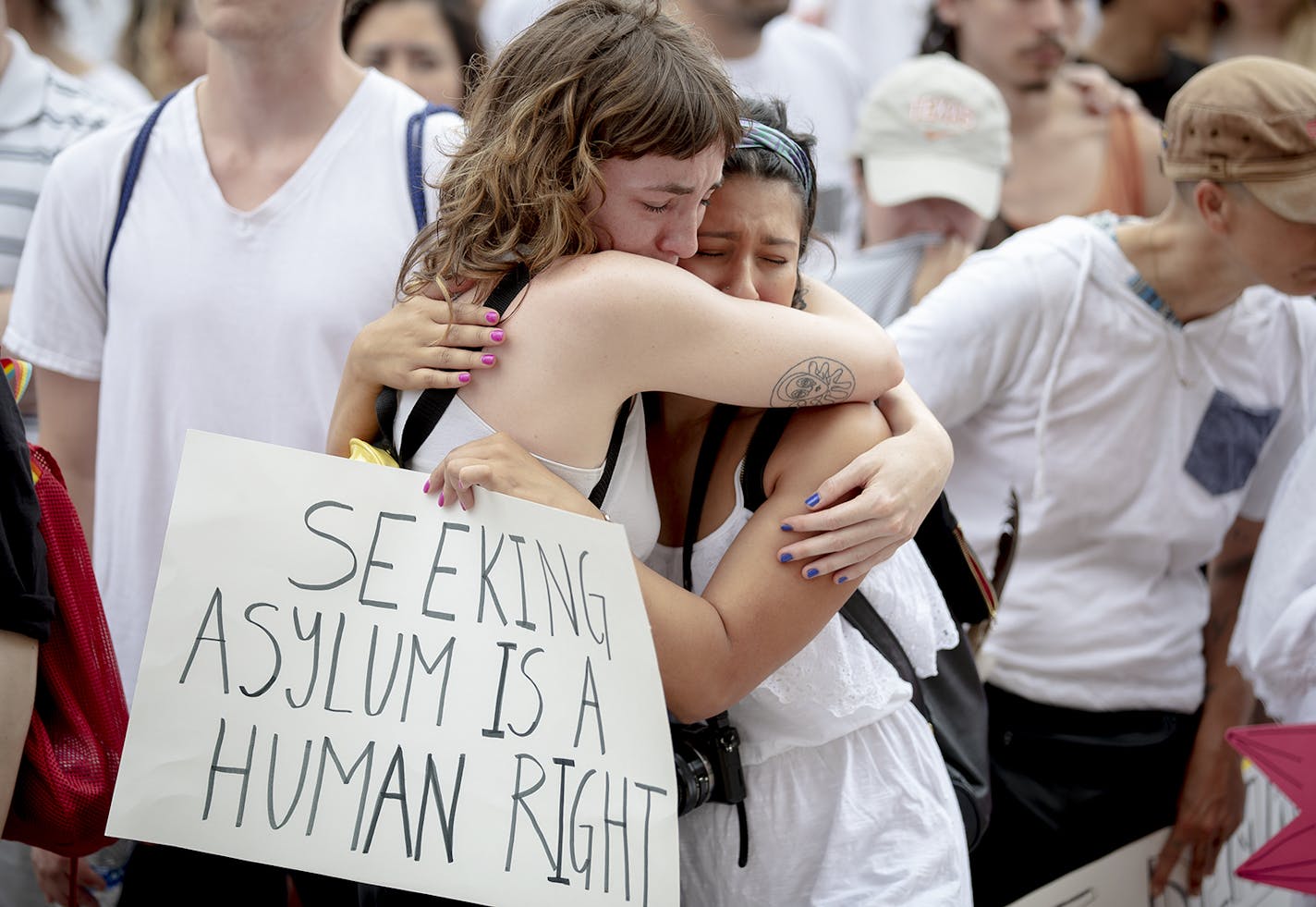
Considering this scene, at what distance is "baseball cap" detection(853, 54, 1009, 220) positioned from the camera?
329cm

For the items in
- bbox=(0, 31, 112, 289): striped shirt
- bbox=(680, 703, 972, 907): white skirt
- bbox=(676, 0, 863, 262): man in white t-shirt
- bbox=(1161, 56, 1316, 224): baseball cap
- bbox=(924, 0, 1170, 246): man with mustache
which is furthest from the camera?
bbox=(676, 0, 863, 262): man in white t-shirt

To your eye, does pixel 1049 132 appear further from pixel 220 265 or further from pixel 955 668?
pixel 220 265

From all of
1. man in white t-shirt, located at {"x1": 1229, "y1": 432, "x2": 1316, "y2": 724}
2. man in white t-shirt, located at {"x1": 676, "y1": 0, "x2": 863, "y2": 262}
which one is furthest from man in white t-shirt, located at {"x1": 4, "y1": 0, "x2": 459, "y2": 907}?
man in white t-shirt, located at {"x1": 676, "y1": 0, "x2": 863, "y2": 262}

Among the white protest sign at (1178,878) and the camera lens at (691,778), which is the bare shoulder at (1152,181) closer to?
the white protest sign at (1178,878)

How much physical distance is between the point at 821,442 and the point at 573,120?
0.49 m

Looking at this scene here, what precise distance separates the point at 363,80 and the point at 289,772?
4.05 ft

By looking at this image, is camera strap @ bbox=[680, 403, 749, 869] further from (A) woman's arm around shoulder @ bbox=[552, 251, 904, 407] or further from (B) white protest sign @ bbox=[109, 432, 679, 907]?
(B) white protest sign @ bbox=[109, 432, 679, 907]

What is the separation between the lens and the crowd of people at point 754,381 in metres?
1.59

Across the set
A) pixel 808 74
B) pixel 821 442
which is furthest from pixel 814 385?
pixel 808 74

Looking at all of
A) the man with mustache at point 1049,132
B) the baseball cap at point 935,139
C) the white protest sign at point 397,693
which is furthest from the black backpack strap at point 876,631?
the man with mustache at point 1049,132

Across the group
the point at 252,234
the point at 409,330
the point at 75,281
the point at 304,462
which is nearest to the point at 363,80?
the point at 252,234

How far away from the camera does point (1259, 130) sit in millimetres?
2287

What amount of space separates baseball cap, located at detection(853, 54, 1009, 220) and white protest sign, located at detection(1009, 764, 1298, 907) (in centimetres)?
147

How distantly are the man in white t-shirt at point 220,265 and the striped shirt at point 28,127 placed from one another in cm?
46
